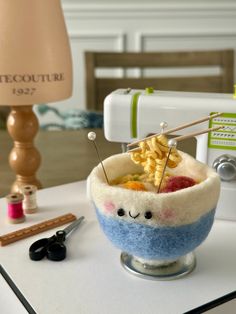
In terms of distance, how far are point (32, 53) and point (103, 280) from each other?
1.44 feet

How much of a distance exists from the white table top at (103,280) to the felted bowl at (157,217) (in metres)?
0.04

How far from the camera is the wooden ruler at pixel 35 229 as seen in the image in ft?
2.12

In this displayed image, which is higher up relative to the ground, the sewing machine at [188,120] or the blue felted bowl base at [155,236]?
the sewing machine at [188,120]

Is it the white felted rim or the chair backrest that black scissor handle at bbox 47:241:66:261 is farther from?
the chair backrest

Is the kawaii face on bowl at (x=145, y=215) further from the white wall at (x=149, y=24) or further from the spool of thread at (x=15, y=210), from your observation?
the white wall at (x=149, y=24)

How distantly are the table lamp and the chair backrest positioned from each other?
30.6 inches

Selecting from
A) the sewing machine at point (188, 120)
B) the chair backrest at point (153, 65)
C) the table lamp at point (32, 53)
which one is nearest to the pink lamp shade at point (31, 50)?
the table lamp at point (32, 53)

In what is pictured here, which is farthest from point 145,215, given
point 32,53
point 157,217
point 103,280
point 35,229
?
point 32,53

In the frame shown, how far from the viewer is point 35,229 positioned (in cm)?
68

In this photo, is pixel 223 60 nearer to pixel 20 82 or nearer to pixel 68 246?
pixel 20 82

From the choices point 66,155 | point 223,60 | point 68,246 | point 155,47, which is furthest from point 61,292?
point 155,47

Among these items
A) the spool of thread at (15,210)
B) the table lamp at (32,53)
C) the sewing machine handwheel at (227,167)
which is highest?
the table lamp at (32,53)

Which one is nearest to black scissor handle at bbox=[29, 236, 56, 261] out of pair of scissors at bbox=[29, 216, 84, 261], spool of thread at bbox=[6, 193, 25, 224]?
pair of scissors at bbox=[29, 216, 84, 261]

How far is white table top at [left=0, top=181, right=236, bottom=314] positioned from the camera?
499 millimetres
